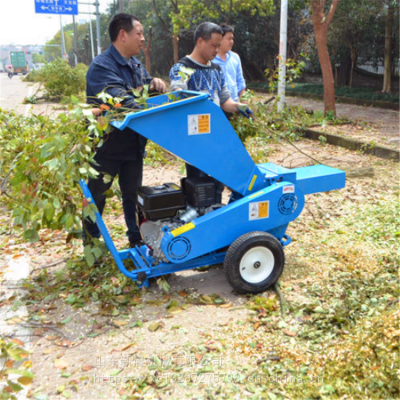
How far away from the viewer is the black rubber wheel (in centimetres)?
343

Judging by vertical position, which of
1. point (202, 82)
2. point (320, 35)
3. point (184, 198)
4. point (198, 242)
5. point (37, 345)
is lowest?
point (37, 345)

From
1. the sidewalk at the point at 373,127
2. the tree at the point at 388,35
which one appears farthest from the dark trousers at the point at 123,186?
the tree at the point at 388,35

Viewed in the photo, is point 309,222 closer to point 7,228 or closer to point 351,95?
point 7,228

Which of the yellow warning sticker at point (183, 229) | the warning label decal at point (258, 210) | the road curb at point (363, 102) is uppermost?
the warning label decal at point (258, 210)

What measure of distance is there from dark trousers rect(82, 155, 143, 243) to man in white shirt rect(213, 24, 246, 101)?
1871mm

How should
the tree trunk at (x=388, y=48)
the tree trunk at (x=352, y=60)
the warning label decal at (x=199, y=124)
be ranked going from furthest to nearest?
the tree trunk at (x=352, y=60), the tree trunk at (x=388, y=48), the warning label decal at (x=199, y=124)

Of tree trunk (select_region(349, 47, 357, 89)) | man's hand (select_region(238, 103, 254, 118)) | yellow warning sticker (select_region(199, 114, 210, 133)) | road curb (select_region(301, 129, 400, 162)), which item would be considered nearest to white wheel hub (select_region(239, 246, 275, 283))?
yellow warning sticker (select_region(199, 114, 210, 133))

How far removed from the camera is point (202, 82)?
3.86 m

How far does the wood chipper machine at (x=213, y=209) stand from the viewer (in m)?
3.28

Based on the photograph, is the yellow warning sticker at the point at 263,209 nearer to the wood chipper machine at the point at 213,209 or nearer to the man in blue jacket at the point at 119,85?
the wood chipper machine at the point at 213,209

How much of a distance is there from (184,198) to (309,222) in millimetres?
1905

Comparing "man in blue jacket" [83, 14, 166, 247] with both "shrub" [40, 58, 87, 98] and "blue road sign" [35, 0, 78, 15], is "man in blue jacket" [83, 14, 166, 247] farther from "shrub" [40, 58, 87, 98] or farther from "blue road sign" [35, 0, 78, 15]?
"blue road sign" [35, 0, 78, 15]

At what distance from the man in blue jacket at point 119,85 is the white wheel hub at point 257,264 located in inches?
47.4

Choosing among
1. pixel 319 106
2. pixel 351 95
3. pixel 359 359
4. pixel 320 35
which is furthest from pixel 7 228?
pixel 351 95
